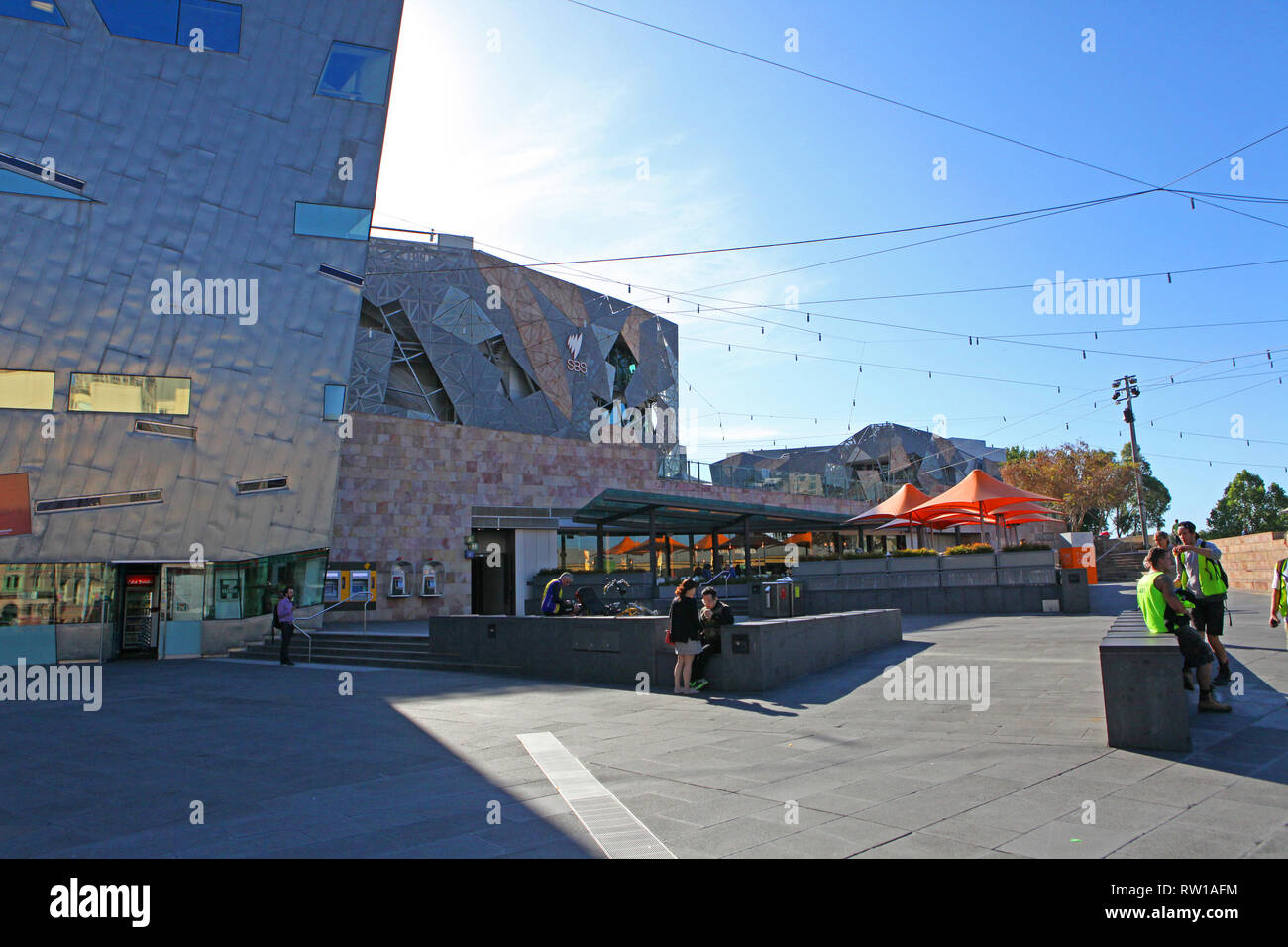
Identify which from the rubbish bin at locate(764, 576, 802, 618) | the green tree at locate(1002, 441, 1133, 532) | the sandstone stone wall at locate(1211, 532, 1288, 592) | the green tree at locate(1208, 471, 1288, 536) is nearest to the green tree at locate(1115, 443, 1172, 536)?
the green tree at locate(1208, 471, 1288, 536)

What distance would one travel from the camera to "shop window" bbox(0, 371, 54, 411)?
2025 cm

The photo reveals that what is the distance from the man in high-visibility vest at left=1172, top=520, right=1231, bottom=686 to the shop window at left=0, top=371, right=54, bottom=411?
23676mm

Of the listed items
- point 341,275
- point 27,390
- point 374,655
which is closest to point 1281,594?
point 374,655

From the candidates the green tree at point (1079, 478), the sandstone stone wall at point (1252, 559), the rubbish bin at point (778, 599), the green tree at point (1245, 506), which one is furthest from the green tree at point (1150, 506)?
the rubbish bin at point (778, 599)

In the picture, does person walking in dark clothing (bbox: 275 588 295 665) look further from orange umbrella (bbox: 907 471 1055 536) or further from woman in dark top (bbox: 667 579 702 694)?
orange umbrella (bbox: 907 471 1055 536)

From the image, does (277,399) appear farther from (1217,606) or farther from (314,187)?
(1217,606)

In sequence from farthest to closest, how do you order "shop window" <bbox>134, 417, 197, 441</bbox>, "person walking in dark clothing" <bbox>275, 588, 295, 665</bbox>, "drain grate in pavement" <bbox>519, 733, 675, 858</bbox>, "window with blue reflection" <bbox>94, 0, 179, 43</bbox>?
1. "window with blue reflection" <bbox>94, 0, 179, 43</bbox>
2. "shop window" <bbox>134, 417, 197, 441</bbox>
3. "person walking in dark clothing" <bbox>275, 588, 295, 665</bbox>
4. "drain grate in pavement" <bbox>519, 733, 675, 858</bbox>

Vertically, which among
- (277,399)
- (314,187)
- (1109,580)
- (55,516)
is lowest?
(1109,580)

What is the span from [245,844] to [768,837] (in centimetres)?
325

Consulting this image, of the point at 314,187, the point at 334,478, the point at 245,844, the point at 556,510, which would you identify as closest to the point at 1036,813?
the point at 245,844

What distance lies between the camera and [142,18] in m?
21.9

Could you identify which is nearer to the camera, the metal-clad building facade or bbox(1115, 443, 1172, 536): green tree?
the metal-clad building facade

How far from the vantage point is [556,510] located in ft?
107

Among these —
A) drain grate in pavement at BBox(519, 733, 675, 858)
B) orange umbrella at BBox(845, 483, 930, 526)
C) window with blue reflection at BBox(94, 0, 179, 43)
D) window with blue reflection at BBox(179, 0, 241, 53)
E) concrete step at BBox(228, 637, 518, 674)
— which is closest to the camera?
drain grate in pavement at BBox(519, 733, 675, 858)
